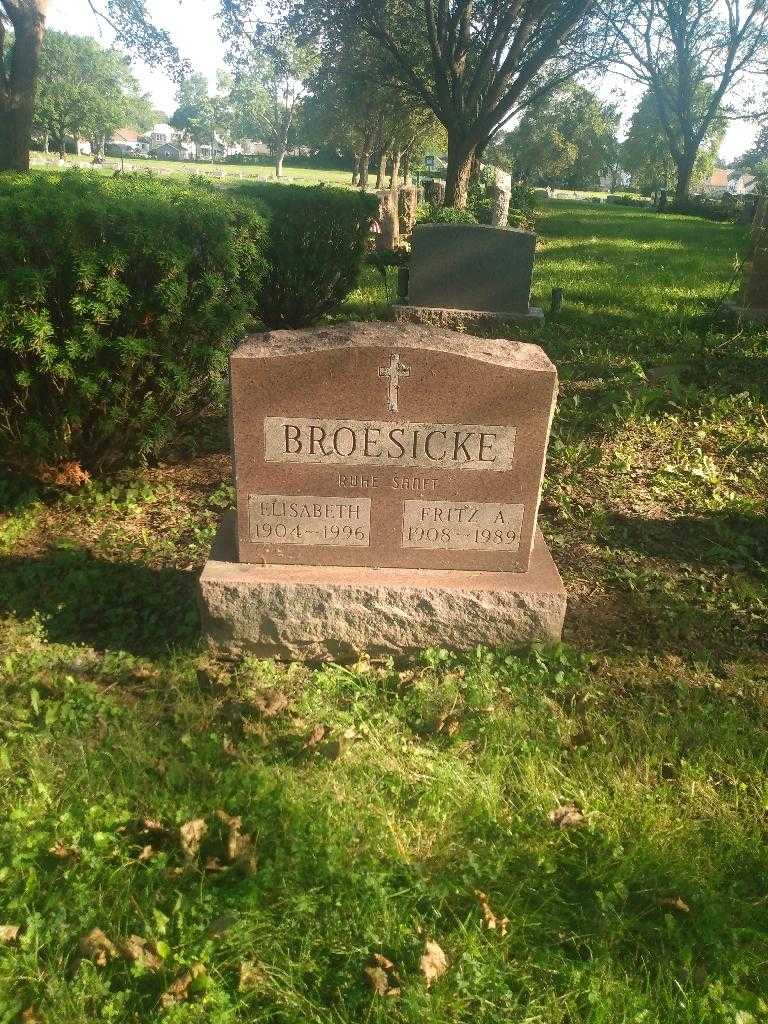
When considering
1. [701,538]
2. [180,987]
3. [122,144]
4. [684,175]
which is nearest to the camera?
[180,987]

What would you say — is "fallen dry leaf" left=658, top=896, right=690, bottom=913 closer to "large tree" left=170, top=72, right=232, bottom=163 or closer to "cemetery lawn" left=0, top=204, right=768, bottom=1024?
"cemetery lawn" left=0, top=204, right=768, bottom=1024

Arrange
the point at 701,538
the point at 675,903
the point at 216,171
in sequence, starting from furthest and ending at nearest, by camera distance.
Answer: the point at 216,171 < the point at 701,538 < the point at 675,903

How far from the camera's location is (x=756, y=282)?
8289 millimetres

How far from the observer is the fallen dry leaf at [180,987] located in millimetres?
1879

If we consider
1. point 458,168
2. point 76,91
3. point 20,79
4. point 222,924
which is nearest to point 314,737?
point 222,924

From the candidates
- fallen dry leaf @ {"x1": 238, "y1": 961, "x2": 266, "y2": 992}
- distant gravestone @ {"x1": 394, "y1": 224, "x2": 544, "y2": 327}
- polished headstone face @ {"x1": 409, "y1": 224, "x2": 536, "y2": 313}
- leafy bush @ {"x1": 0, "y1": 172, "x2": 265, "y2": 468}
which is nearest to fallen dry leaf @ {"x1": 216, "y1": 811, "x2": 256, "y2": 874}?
fallen dry leaf @ {"x1": 238, "y1": 961, "x2": 266, "y2": 992}

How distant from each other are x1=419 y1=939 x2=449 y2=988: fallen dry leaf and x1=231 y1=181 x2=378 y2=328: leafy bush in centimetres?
721

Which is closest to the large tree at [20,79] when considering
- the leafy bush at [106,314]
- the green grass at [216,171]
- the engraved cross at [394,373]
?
the leafy bush at [106,314]

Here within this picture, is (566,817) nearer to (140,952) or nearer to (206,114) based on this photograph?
(140,952)

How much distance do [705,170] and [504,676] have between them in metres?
78.8

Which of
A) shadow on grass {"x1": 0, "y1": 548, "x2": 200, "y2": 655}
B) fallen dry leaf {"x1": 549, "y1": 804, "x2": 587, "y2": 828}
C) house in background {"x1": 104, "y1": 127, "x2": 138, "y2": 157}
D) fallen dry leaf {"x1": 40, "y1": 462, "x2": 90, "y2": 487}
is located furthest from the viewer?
house in background {"x1": 104, "y1": 127, "x2": 138, "y2": 157}

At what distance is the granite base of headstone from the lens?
8.16 metres

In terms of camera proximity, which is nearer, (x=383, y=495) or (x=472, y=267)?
(x=383, y=495)

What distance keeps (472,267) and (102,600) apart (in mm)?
6633
